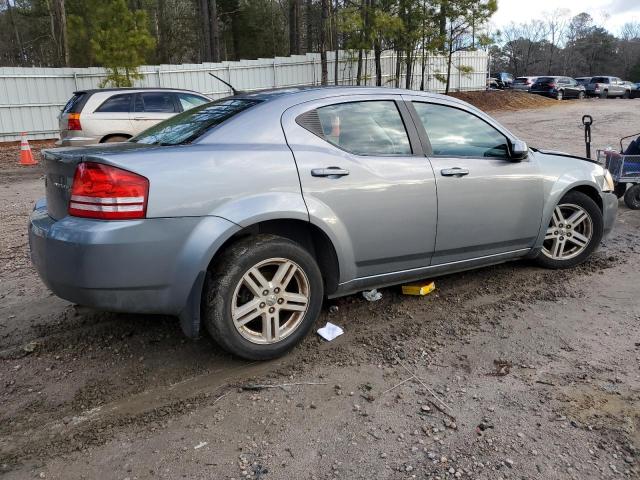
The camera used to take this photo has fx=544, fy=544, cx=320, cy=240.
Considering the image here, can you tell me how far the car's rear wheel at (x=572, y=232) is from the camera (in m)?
4.84

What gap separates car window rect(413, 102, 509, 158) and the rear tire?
430 cm

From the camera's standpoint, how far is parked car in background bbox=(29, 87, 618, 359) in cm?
290

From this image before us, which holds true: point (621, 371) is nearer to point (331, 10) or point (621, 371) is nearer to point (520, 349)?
point (520, 349)

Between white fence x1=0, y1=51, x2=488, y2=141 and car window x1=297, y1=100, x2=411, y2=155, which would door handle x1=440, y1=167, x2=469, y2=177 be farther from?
white fence x1=0, y1=51, x2=488, y2=141

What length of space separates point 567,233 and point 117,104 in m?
8.87

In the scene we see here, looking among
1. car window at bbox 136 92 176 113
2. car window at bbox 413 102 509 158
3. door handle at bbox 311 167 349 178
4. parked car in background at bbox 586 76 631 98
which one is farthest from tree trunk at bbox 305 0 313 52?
door handle at bbox 311 167 349 178

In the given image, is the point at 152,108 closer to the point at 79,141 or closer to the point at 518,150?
the point at 79,141

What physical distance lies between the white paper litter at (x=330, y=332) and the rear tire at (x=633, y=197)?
578 centimetres

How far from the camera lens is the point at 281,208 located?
10.6ft

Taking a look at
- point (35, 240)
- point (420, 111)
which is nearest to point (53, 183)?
point (35, 240)

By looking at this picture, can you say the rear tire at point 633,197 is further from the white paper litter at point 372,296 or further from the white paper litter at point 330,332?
the white paper litter at point 330,332

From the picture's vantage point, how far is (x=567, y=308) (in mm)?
4156

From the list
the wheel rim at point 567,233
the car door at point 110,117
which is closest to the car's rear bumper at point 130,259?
the wheel rim at point 567,233

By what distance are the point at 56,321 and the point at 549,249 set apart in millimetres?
4177
